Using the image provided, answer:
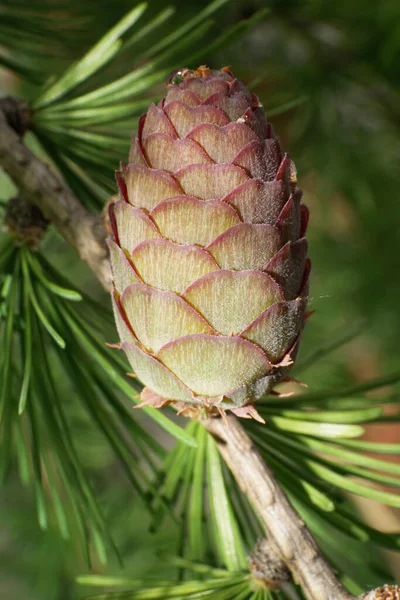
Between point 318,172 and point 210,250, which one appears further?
point 318,172

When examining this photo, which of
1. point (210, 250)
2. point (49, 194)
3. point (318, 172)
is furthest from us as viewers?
point (318, 172)

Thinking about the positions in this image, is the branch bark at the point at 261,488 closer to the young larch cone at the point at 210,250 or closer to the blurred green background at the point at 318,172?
the young larch cone at the point at 210,250

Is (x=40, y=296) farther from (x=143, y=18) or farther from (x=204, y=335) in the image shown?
(x=143, y=18)

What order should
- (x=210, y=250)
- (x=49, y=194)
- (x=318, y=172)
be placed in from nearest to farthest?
1. (x=210, y=250)
2. (x=49, y=194)
3. (x=318, y=172)

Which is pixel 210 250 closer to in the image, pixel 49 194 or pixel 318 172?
pixel 49 194

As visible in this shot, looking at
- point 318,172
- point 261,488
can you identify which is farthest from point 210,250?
point 318,172

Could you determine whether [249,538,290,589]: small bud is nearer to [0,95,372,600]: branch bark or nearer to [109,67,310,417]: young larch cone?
[0,95,372,600]: branch bark
